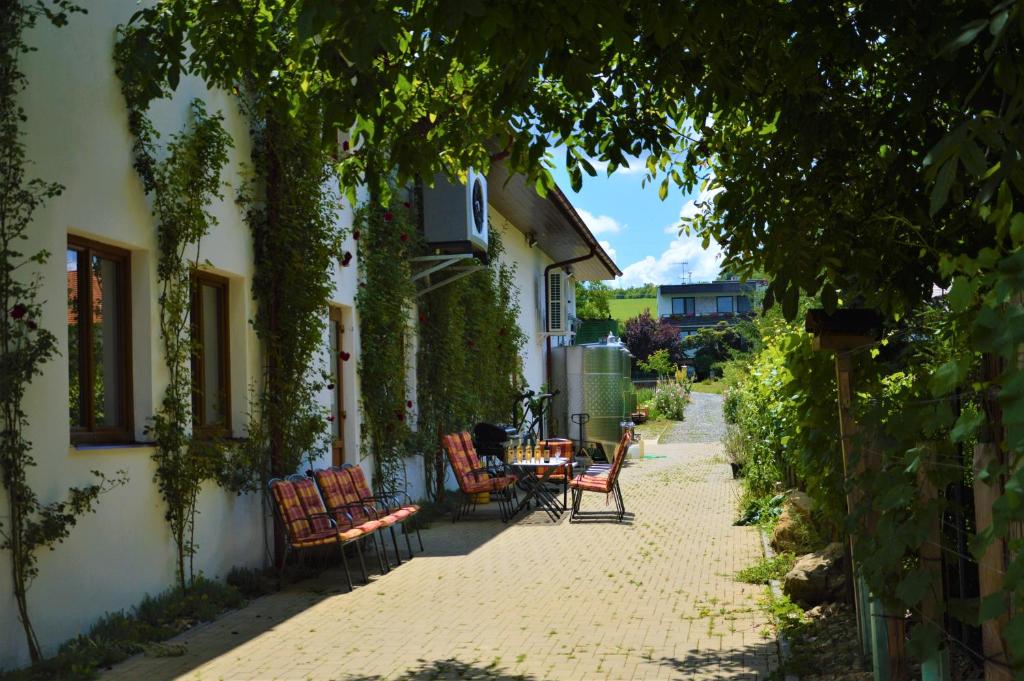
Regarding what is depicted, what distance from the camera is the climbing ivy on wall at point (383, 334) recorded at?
12.4m

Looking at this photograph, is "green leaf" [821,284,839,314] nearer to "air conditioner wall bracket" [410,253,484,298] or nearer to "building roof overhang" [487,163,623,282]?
"air conditioner wall bracket" [410,253,484,298]

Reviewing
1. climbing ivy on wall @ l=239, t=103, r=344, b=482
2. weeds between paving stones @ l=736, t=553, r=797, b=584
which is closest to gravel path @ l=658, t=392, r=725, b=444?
weeds between paving stones @ l=736, t=553, r=797, b=584

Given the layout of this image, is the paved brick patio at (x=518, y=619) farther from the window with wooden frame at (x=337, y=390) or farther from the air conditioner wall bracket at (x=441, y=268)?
the air conditioner wall bracket at (x=441, y=268)

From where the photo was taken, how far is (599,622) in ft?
24.5

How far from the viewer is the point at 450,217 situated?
1446 cm

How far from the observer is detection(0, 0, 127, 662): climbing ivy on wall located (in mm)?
6020

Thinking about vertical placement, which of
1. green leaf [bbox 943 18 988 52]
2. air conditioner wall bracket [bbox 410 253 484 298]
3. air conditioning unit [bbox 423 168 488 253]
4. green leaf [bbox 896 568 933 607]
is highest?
air conditioning unit [bbox 423 168 488 253]

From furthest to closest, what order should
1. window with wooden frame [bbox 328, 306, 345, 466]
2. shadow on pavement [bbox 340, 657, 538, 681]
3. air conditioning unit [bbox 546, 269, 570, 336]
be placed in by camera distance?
air conditioning unit [bbox 546, 269, 570, 336] → window with wooden frame [bbox 328, 306, 345, 466] → shadow on pavement [bbox 340, 657, 538, 681]

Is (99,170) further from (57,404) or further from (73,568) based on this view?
(73,568)

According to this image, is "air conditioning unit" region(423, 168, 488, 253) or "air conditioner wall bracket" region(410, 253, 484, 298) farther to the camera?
"air conditioning unit" region(423, 168, 488, 253)

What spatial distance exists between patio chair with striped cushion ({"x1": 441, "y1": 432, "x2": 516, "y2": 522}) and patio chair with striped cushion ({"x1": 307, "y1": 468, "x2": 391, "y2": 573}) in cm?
332

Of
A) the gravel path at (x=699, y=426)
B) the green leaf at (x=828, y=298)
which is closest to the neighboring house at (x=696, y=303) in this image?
the gravel path at (x=699, y=426)

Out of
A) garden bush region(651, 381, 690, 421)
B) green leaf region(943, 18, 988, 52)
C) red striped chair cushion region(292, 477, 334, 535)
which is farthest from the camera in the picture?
garden bush region(651, 381, 690, 421)

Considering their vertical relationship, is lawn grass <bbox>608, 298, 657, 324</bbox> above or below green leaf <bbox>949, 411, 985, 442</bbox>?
above
